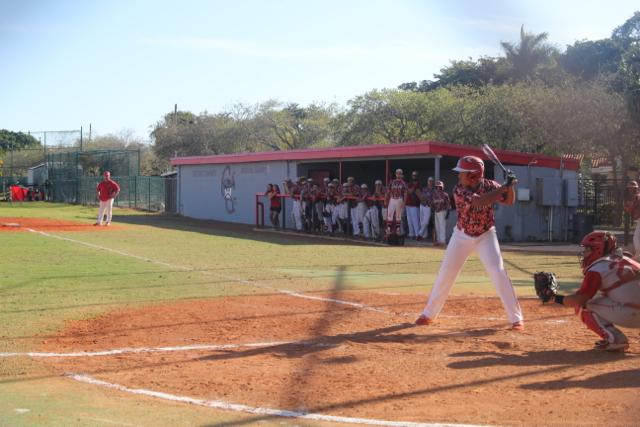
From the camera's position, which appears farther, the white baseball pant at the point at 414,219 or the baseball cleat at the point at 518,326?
the white baseball pant at the point at 414,219

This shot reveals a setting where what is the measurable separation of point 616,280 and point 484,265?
1649 millimetres

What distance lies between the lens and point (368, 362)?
6922 mm

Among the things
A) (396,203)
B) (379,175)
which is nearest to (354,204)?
(396,203)

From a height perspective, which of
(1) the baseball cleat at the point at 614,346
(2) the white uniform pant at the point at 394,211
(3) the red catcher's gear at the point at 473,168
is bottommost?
(1) the baseball cleat at the point at 614,346

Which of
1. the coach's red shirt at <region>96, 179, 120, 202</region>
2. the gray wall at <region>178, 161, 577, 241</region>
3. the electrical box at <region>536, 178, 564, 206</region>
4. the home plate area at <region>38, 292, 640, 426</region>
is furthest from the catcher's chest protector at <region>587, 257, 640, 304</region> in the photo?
the coach's red shirt at <region>96, 179, 120, 202</region>

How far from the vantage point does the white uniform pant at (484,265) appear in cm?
838

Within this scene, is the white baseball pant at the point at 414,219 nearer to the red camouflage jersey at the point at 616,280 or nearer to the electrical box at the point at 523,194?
the electrical box at the point at 523,194

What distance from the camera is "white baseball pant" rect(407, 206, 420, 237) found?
24.6 metres

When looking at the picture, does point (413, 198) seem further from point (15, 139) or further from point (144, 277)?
point (15, 139)

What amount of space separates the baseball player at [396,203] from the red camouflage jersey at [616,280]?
1557cm

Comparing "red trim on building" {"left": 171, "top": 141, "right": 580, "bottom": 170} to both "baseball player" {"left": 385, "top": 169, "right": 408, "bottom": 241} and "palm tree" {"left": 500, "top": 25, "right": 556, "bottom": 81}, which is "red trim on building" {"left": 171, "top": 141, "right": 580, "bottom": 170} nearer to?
"baseball player" {"left": 385, "top": 169, "right": 408, "bottom": 241}

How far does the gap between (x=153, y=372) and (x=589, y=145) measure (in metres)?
33.0

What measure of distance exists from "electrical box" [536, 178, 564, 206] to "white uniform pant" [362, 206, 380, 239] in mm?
5356

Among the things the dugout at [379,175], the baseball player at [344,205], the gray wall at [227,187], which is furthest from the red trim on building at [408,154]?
the baseball player at [344,205]
